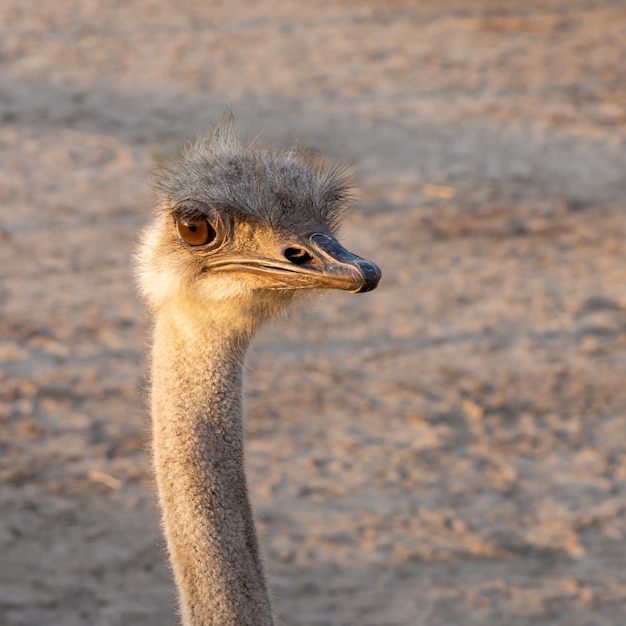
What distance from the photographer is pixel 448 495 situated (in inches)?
141

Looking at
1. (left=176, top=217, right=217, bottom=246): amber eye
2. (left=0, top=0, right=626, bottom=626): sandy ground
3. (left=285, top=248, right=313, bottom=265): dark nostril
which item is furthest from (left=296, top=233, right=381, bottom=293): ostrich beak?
(left=0, top=0, right=626, bottom=626): sandy ground

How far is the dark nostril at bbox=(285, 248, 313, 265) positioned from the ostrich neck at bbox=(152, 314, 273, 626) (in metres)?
0.17

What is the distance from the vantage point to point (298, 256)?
2018mm

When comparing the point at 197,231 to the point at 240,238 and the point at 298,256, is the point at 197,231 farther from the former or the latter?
the point at 298,256

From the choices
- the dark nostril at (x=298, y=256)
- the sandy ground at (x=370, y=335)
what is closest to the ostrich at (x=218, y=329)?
the dark nostril at (x=298, y=256)

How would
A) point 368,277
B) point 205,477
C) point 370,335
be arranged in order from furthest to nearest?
point 370,335, point 205,477, point 368,277

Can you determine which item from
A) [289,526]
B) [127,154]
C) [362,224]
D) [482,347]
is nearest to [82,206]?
[127,154]

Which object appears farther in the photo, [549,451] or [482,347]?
[482,347]

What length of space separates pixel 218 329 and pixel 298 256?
190mm

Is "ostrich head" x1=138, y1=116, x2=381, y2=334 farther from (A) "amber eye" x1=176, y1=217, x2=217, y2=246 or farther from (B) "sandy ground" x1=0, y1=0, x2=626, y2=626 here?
(B) "sandy ground" x1=0, y1=0, x2=626, y2=626

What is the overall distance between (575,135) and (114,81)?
2.44 metres

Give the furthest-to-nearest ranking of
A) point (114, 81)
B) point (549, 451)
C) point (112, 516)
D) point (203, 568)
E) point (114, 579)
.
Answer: point (114, 81) < point (549, 451) < point (112, 516) < point (114, 579) < point (203, 568)

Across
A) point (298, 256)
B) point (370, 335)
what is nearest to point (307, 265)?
point (298, 256)

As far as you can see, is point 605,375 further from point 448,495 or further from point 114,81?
point 114,81
